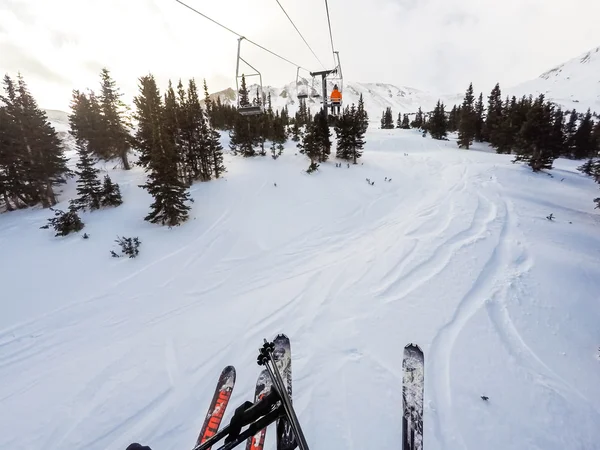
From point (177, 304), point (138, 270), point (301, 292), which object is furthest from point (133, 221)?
point (301, 292)

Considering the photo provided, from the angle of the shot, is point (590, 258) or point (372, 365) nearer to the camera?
Result: point (372, 365)

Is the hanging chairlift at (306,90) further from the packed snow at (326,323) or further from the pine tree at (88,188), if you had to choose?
the pine tree at (88,188)

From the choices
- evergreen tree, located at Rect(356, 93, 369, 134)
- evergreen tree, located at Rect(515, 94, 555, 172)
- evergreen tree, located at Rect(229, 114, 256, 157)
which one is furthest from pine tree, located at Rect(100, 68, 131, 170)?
evergreen tree, located at Rect(515, 94, 555, 172)

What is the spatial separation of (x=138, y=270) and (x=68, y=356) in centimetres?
497

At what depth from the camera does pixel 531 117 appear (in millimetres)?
27641

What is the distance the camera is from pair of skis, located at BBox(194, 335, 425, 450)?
2270 millimetres

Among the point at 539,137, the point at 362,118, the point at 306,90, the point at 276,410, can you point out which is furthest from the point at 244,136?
the point at 276,410

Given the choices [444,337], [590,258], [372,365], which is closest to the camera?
[372,365]

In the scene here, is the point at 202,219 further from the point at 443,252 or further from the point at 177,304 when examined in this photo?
the point at 443,252

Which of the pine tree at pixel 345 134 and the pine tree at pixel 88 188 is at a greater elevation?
the pine tree at pixel 345 134

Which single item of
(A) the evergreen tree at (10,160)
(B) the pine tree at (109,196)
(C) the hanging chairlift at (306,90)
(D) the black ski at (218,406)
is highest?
(C) the hanging chairlift at (306,90)

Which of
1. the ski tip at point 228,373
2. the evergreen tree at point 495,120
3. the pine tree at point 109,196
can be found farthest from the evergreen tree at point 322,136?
the evergreen tree at point 495,120

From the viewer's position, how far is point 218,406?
4.95 m

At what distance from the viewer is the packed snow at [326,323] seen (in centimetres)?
511
